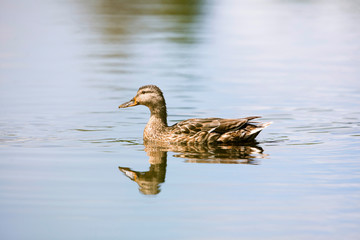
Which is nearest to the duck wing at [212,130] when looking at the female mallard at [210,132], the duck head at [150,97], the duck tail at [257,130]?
the female mallard at [210,132]

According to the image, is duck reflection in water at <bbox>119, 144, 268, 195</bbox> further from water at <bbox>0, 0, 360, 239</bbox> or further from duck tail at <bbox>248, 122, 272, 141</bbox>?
duck tail at <bbox>248, 122, 272, 141</bbox>

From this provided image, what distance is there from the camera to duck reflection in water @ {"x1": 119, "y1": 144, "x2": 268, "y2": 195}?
29.0 feet

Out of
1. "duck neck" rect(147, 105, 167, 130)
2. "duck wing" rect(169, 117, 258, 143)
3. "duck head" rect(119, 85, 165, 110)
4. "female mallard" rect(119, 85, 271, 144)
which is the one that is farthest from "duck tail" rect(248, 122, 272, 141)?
"duck head" rect(119, 85, 165, 110)

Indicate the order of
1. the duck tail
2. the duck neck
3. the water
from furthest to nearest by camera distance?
1. the duck neck
2. the duck tail
3. the water

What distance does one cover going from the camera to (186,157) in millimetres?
10234

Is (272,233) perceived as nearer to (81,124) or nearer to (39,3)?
Answer: (81,124)

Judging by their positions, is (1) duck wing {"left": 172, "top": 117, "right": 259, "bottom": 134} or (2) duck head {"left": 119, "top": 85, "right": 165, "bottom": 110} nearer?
(1) duck wing {"left": 172, "top": 117, "right": 259, "bottom": 134}

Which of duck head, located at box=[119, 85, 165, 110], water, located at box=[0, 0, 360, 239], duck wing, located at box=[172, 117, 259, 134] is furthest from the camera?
duck head, located at box=[119, 85, 165, 110]

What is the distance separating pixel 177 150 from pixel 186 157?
634 millimetres

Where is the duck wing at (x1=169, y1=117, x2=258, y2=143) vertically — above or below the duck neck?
below

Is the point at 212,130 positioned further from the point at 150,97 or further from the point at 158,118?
the point at 150,97

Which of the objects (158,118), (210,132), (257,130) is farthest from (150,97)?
(257,130)

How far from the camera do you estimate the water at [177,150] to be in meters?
7.31

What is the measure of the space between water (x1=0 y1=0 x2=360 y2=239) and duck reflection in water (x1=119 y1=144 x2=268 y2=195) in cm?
2
